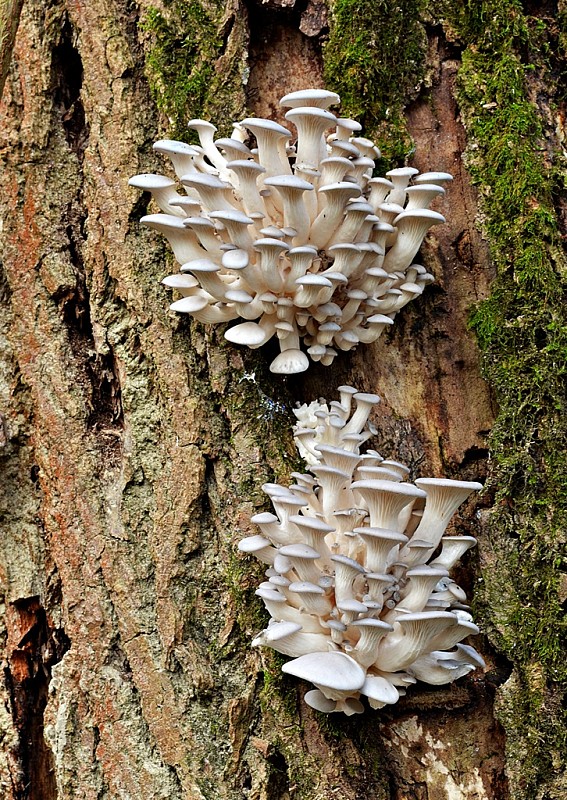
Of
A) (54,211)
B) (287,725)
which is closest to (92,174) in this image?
(54,211)

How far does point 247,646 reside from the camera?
11.3ft

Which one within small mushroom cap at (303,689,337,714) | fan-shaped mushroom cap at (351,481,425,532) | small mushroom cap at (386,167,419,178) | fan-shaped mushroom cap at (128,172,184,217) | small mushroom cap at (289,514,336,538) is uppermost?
small mushroom cap at (386,167,419,178)

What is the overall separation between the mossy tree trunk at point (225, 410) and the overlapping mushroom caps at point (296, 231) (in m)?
0.30

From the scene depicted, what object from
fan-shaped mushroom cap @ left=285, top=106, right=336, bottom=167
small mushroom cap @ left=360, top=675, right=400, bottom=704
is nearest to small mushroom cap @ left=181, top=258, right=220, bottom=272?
fan-shaped mushroom cap @ left=285, top=106, right=336, bottom=167

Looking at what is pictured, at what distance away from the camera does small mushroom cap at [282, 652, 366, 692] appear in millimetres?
2676

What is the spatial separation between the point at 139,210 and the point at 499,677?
3.01m

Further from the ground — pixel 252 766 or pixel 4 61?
pixel 4 61

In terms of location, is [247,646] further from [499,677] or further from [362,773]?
[499,677]

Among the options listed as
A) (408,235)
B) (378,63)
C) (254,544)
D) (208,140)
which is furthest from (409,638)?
(378,63)

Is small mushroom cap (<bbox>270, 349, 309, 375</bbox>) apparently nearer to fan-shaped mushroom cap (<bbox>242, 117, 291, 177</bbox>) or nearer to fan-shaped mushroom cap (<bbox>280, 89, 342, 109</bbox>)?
fan-shaped mushroom cap (<bbox>242, 117, 291, 177</bbox>)

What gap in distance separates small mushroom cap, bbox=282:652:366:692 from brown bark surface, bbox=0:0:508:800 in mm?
560

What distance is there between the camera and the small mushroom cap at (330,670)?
268 centimetres

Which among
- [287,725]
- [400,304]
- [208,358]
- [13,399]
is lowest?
[287,725]

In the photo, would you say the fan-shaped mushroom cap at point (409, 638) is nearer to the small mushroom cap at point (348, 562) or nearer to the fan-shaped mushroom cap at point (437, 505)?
the small mushroom cap at point (348, 562)
